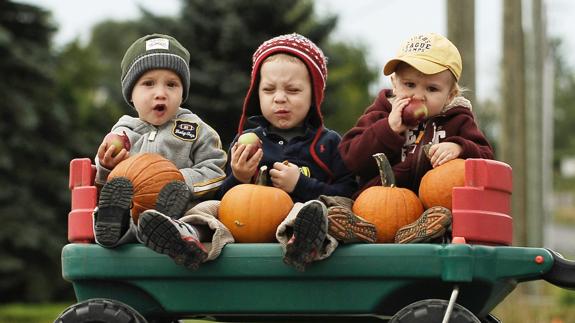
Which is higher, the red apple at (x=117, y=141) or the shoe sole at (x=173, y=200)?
the red apple at (x=117, y=141)

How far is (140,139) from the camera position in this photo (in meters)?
5.17

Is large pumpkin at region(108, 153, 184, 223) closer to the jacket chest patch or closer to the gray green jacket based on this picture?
the gray green jacket

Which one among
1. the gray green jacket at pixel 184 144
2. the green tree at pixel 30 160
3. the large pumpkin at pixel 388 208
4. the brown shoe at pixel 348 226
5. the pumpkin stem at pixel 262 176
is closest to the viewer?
the brown shoe at pixel 348 226

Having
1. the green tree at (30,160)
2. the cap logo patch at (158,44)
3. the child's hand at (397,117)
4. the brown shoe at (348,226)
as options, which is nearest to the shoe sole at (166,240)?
the brown shoe at (348,226)

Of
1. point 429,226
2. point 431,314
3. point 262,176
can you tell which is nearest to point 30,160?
point 262,176

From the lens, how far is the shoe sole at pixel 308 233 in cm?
417

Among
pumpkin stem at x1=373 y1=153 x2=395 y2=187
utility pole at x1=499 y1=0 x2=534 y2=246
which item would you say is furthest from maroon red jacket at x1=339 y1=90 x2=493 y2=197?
utility pole at x1=499 y1=0 x2=534 y2=246

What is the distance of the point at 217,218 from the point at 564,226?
62137 mm

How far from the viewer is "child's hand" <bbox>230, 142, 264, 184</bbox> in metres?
4.74

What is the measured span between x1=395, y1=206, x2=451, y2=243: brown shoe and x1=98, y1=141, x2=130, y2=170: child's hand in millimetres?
1293

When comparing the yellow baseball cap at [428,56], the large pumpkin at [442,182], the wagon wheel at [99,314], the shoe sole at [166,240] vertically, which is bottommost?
the wagon wheel at [99,314]

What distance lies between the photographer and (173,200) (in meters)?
4.52

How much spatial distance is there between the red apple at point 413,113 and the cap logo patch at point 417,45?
247 mm

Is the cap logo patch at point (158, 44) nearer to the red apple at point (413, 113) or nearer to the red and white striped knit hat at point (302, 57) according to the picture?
the red and white striped knit hat at point (302, 57)
